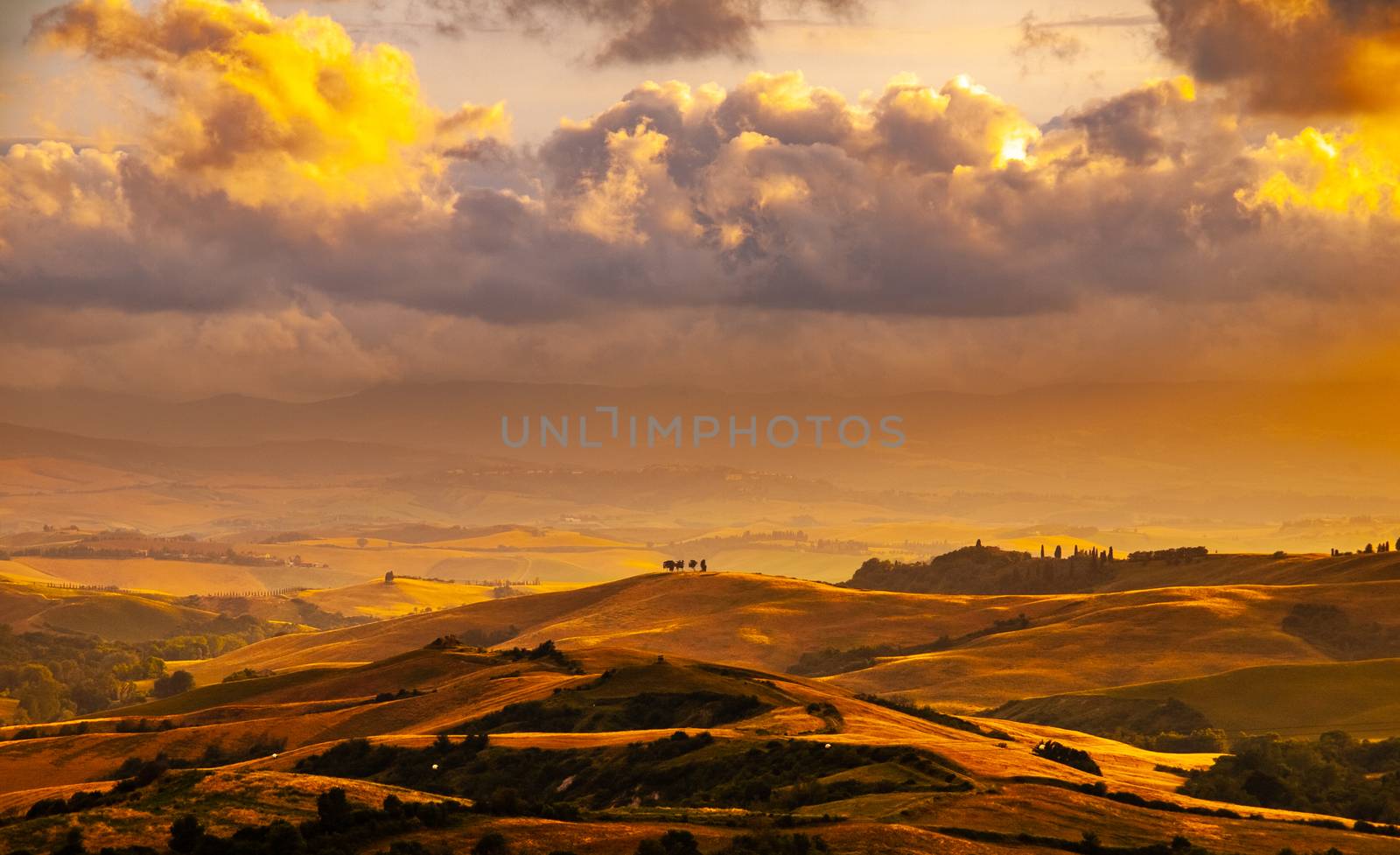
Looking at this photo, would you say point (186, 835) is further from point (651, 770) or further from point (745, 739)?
point (745, 739)

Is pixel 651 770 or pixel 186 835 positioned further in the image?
pixel 651 770

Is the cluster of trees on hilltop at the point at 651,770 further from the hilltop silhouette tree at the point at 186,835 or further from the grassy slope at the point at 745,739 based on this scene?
the hilltop silhouette tree at the point at 186,835

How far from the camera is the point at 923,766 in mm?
102000

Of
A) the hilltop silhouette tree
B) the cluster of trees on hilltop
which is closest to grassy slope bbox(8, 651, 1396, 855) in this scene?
the hilltop silhouette tree

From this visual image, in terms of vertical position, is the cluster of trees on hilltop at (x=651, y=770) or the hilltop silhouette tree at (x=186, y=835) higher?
the hilltop silhouette tree at (x=186, y=835)

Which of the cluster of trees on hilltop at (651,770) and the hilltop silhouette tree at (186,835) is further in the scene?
the cluster of trees on hilltop at (651,770)

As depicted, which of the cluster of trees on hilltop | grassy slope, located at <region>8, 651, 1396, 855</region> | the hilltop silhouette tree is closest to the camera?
the hilltop silhouette tree

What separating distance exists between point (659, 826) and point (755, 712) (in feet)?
229

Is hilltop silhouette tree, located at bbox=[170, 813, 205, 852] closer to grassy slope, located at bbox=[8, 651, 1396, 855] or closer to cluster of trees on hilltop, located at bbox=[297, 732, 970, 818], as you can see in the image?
grassy slope, located at bbox=[8, 651, 1396, 855]

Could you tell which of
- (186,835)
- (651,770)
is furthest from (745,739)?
(186,835)

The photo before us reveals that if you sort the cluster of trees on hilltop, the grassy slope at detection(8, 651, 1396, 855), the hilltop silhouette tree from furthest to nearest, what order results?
1. the cluster of trees on hilltop
2. the grassy slope at detection(8, 651, 1396, 855)
3. the hilltop silhouette tree

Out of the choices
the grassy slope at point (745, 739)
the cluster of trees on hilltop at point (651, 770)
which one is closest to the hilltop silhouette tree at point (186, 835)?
the grassy slope at point (745, 739)

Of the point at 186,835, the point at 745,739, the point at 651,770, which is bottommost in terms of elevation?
the point at 651,770

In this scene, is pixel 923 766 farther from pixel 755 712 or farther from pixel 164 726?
pixel 164 726
